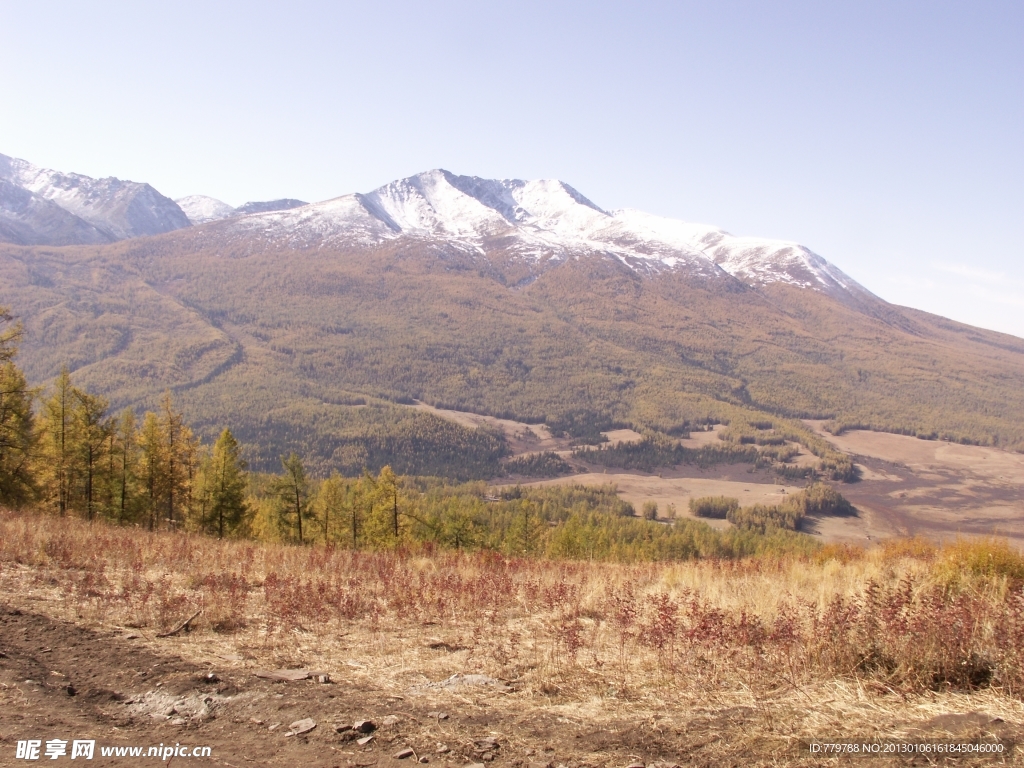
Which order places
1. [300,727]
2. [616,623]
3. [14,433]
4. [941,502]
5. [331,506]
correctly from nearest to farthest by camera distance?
1. [300,727]
2. [616,623]
3. [14,433]
4. [331,506]
5. [941,502]

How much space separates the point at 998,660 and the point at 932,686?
814mm

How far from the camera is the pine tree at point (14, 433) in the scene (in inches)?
1024

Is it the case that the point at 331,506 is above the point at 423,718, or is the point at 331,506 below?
below

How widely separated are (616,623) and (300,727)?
5.30m

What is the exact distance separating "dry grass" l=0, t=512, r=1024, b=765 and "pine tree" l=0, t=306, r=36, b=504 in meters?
14.9

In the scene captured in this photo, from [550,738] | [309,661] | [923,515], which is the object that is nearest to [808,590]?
[550,738]

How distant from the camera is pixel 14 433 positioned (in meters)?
26.7

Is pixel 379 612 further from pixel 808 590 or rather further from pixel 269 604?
pixel 808 590

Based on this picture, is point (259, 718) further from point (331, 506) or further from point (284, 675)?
point (331, 506)

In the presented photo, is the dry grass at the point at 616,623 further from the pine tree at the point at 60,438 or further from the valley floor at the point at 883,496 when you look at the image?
the valley floor at the point at 883,496

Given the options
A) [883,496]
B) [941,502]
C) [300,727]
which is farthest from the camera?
[883,496]

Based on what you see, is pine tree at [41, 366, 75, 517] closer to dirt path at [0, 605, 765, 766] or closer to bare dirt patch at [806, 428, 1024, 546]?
dirt path at [0, 605, 765, 766]

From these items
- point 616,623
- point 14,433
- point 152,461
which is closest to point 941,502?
point 152,461

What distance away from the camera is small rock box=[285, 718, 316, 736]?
19.9 feet
